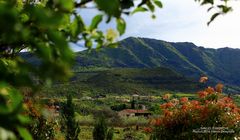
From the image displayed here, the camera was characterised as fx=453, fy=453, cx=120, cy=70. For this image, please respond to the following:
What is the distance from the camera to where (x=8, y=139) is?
5.07 ft

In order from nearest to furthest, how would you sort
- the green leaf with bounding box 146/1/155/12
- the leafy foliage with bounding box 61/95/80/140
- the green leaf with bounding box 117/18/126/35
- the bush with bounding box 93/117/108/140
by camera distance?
the green leaf with bounding box 117/18/126/35 < the green leaf with bounding box 146/1/155/12 < the bush with bounding box 93/117/108/140 < the leafy foliage with bounding box 61/95/80/140

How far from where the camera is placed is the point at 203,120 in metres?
16.5

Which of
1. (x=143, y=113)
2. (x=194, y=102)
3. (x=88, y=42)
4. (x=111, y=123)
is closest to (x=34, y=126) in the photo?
(x=194, y=102)

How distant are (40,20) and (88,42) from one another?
1.12 metres

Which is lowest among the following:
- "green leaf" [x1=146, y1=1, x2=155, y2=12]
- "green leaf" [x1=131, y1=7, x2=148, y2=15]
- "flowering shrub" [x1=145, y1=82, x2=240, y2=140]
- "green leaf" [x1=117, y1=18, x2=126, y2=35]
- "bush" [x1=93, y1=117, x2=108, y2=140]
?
"bush" [x1=93, y1=117, x2=108, y2=140]

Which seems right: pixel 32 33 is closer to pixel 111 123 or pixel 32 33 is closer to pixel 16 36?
pixel 16 36

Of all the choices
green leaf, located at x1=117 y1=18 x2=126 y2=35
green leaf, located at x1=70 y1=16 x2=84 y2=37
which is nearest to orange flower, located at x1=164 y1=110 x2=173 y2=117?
green leaf, located at x1=70 y1=16 x2=84 y2=37

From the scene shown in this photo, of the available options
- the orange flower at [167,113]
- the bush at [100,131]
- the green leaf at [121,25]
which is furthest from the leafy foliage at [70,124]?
the green leaf at [121,25]

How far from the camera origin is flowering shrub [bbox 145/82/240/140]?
16.5 metres

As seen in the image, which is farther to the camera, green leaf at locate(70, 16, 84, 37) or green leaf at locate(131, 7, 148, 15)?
green leaf at locate(131, 7, 148, 15)

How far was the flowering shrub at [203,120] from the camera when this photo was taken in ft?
54.0

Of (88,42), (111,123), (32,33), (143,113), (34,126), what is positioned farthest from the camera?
(143,113)

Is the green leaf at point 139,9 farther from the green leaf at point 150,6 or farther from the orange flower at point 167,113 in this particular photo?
the orange flower at point 167,113

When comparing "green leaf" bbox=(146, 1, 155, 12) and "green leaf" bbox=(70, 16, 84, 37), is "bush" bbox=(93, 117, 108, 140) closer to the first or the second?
"green leaf" bbox=(146, 1, 155, 12)
